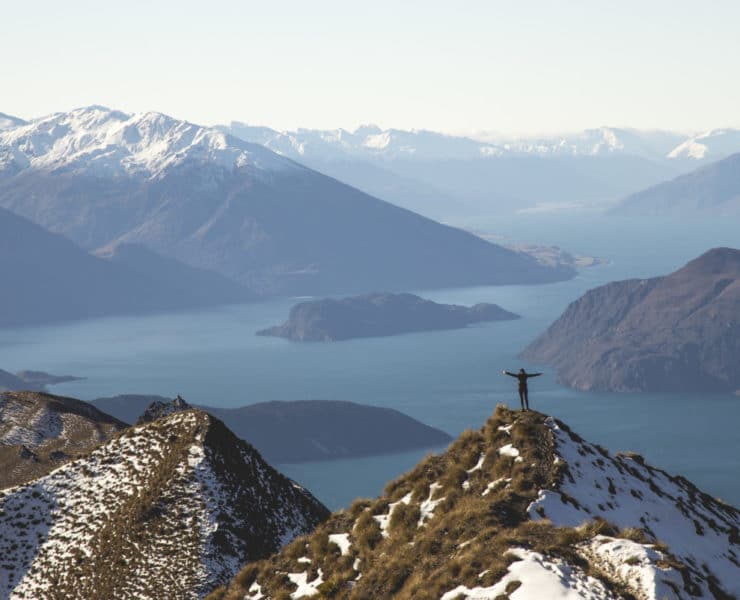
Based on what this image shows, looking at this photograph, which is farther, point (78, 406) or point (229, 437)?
point (78, 406)

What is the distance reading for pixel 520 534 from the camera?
1179 inches

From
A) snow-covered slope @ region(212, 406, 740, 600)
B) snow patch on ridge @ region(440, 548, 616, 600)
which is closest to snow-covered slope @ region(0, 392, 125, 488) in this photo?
snow-covered slope @ region(212, 406, 740, 600)

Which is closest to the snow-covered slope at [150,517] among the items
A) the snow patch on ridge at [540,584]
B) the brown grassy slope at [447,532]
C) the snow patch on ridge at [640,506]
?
the brown grassy slope at [447,532]

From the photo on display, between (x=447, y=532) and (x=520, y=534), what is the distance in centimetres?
243

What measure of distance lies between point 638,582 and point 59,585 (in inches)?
1048

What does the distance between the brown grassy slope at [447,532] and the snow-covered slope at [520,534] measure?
4 cm

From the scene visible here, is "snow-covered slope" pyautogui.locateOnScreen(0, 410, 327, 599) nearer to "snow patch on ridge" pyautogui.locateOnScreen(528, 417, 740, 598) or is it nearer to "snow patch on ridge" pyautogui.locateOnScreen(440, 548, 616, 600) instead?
"snow patch on ridge" pyautogui.locateOnScreen(528, 417, 740, 598)

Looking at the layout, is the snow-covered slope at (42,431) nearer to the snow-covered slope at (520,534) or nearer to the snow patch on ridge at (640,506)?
the snow-covered slope at (520,534)

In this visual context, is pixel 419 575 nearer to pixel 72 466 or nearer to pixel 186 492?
pixel 186 492

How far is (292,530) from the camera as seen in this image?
5144 centimetres

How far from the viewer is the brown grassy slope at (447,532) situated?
2889 centimetres

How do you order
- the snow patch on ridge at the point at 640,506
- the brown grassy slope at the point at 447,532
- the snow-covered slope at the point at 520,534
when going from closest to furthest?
the snow-covered slope at the point at 520,534 < the brown grassy slope at the point at 447,532 < the snow patch on ridge at the point at 640,506

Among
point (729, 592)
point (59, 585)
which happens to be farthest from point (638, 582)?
point (59, 585)

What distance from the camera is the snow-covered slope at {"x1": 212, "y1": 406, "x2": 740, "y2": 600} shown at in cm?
2720
